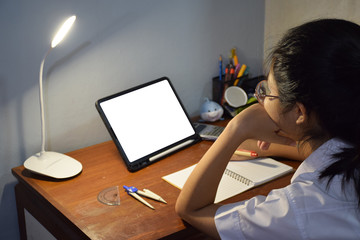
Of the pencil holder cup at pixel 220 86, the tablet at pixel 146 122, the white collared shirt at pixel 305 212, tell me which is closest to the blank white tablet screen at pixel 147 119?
the tablet at pixel 146 122

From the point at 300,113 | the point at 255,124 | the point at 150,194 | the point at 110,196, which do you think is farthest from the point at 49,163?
the point at 300,113

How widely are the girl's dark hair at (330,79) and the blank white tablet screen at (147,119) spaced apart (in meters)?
0.57

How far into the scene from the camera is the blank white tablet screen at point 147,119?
1.38 meters

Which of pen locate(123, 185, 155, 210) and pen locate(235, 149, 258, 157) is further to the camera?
pen locate(235, 149, 258, 157)

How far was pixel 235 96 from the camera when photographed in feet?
5.63

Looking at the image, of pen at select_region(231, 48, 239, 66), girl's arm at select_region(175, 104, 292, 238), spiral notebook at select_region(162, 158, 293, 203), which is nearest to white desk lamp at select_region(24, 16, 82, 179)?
spiral notebook at select_region(162, 158, 293, 203)

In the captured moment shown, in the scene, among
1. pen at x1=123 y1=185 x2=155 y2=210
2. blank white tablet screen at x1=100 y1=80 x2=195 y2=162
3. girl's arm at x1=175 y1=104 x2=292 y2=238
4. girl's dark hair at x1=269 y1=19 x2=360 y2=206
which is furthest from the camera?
blank white tablet screen at x1=100 y1=80 x2=195 y2=162

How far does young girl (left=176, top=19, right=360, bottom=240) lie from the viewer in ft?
2.87

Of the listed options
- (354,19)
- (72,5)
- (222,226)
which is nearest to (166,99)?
(72,5)

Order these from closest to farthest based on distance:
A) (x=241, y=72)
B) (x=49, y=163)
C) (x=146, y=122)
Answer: (x=49, y=163) < (x=146, y=122) < (x=241, y=72)

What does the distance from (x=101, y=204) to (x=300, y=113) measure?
564 millimetres

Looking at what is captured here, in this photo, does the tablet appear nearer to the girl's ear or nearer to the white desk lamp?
the white desk lamp

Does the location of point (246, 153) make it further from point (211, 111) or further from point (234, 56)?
point (234, 56)

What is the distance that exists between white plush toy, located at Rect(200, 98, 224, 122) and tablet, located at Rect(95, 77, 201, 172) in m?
0.13
